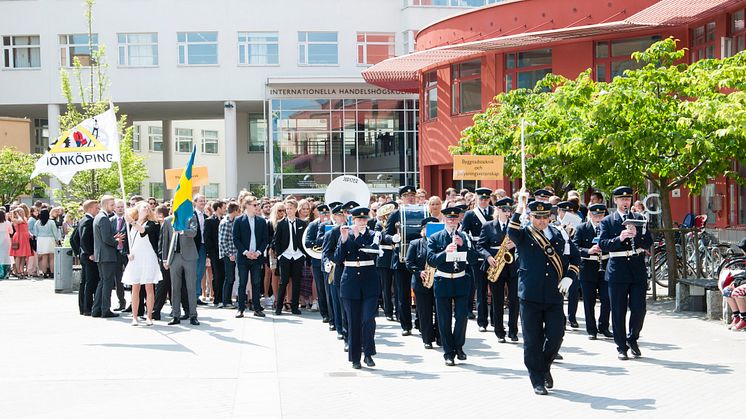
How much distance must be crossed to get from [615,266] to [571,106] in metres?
6.46

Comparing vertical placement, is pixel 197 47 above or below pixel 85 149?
above

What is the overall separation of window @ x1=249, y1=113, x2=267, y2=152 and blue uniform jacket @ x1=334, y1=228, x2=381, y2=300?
3943 cm

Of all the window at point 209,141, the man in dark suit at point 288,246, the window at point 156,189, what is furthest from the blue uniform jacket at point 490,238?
the window at point 209,141

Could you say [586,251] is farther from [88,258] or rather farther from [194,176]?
[194,176]

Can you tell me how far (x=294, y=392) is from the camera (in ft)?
31.6

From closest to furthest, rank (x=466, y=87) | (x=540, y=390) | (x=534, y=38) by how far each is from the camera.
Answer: (x=540, y=390) < (x=534, y=38) < (x=466, y=87)

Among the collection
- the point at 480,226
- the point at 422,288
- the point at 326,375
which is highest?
the point at 480,226

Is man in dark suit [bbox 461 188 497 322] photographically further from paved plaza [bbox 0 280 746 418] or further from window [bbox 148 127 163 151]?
window [bbox 148 127 163 151]

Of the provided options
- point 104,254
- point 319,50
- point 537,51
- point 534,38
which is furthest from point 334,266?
point 319,50

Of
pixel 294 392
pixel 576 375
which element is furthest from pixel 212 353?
pixel 576 375

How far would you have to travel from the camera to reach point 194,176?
62.7ft

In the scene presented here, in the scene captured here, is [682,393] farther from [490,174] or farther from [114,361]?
[490,174]

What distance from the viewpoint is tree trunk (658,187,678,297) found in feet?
56.5

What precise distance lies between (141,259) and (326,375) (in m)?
5.40
